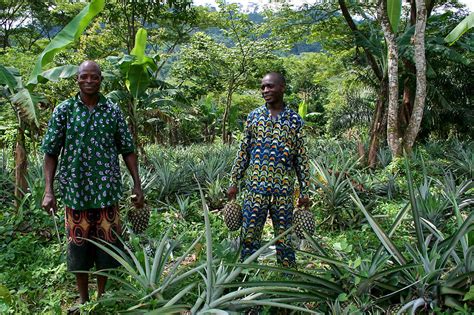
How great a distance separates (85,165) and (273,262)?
1892 millimetres

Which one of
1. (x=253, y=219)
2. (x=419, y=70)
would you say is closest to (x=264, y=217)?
(x=253, y=219)

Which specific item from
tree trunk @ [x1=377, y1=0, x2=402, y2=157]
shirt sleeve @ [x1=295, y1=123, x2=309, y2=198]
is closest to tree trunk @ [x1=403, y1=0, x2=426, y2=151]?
tree trunk @ [x1=377, y1=0, x2=402, y2=157]

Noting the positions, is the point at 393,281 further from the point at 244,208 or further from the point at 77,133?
the point at 77,133

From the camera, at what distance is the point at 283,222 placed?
307 cm

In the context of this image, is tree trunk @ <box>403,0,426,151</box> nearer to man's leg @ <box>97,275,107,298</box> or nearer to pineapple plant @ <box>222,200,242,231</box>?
pineapple plant @ <box>222,200,242,231</box>

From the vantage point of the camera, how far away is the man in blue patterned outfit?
117 inches

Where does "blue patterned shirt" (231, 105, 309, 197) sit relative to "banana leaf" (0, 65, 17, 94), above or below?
below

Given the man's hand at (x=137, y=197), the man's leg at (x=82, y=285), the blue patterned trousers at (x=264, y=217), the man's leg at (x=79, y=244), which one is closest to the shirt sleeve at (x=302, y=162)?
the blue patterned trousers at (x=264, y=217)

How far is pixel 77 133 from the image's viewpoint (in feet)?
8.95

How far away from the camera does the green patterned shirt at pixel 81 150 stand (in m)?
2.73

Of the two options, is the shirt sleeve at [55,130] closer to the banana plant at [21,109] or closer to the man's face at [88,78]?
the man's face at [88,78]

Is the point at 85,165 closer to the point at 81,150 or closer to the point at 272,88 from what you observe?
the point at 81,150

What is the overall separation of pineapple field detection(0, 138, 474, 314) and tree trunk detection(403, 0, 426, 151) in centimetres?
214

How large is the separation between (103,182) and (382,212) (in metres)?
3.76
